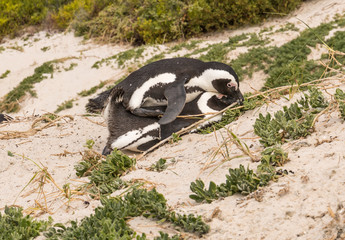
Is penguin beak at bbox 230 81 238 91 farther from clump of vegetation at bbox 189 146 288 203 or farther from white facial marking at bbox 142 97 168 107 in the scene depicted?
clump of vegetation at bbox 189 146 288 203

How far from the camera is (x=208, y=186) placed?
2.40 metres

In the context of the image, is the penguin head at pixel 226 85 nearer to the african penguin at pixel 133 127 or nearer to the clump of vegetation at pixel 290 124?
the african penguin at pixel 133 127

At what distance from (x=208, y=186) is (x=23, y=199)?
1.46 m

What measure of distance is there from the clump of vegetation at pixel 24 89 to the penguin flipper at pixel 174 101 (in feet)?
16.4

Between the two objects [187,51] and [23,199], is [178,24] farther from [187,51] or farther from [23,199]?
[23,199]


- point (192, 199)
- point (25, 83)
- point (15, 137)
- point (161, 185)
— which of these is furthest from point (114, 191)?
point (25, 83)

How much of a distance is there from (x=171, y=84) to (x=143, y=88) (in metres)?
0.24

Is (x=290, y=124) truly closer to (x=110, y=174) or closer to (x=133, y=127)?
(x=110, y=174)

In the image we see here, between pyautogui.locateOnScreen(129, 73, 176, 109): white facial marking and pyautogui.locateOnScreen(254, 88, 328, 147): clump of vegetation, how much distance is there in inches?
42.9

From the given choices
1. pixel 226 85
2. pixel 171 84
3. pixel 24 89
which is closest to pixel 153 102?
pixel 171 84

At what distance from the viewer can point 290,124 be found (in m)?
2.70

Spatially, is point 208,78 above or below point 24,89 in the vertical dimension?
above

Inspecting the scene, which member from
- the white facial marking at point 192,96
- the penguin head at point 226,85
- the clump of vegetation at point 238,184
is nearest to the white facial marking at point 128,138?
the white facial marking at point 192,96

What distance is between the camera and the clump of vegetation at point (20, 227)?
7.37 feet
